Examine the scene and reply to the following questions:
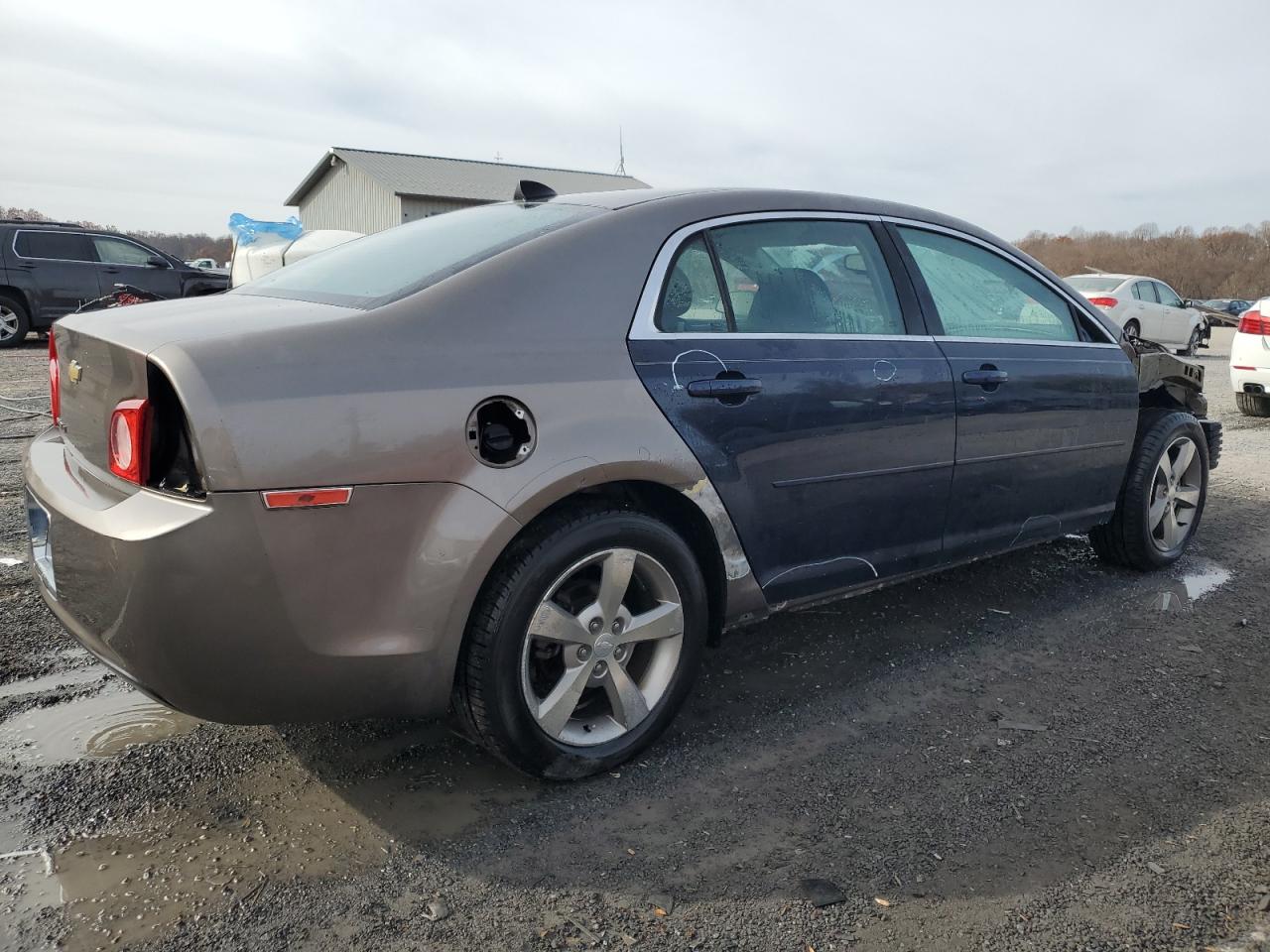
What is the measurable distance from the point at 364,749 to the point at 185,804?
19.4 inches

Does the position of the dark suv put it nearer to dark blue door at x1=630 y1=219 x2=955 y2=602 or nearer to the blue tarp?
the blue tarp

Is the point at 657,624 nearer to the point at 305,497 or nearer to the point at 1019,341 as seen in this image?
the point at 305,497

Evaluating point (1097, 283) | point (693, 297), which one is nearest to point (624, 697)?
point (693, 297)

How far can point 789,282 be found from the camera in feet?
10.4

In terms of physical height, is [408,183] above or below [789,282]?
above

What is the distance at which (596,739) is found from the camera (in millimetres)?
2717

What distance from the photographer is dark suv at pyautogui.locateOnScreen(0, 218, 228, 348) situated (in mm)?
14375

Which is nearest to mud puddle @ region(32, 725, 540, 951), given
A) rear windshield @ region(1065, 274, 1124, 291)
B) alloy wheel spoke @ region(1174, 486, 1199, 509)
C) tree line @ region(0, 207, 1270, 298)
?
alloy wheel spoke @ region(1174, 486, 1199, 509)

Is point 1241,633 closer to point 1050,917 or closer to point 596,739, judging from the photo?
point 1050,917

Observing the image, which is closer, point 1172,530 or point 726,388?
point 726,388

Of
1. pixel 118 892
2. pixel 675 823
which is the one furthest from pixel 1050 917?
pixel 118 892

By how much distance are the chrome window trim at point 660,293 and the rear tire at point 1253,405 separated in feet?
A: 30.0

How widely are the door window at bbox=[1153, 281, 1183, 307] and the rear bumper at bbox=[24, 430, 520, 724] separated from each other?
1958 centimetres

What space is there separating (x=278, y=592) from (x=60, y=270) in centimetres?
1512
